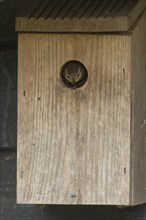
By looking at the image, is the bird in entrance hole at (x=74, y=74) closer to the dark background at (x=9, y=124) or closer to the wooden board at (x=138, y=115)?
the wooden board at (x=138, y=115)

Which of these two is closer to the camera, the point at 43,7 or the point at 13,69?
the point at 43,7

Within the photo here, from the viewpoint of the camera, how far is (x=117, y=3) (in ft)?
6.70

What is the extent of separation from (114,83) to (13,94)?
0.38m

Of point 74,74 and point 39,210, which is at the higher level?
point 74,74

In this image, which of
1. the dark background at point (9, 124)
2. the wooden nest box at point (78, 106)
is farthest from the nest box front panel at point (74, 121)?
the dark background at point (9, 124)

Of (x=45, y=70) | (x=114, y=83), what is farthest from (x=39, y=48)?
(x=114, y=83)

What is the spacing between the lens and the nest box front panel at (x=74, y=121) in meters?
1.97

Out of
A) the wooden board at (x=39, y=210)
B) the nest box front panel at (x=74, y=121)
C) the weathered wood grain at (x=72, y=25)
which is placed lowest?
the wooden board at (x=39, y=210)

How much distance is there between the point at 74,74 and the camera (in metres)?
2.01

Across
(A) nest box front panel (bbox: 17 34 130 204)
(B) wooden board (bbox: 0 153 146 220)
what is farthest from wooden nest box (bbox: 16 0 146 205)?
(B) wooden board (bbox: 0 153 146 220)

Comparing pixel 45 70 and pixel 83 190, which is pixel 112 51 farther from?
pixel 83 190

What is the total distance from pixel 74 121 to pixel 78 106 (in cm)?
3

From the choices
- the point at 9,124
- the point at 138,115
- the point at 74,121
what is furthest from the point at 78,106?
the point at 9,124

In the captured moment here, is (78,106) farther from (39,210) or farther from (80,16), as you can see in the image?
(39,210)
